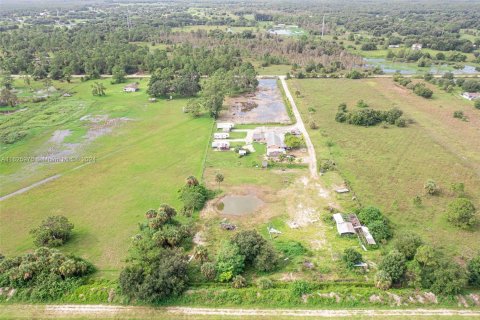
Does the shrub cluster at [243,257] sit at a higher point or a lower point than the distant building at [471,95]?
higher

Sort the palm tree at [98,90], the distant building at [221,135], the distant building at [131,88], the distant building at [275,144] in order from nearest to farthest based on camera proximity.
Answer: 1. the distant building at [275,144]
2. the distant building at [221,135]
3. the palm tree at [98,90]
4. the distant building at [131,88]

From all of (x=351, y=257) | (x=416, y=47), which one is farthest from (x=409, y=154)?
(x=416, y=47)

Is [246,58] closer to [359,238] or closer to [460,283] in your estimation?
[359,238]

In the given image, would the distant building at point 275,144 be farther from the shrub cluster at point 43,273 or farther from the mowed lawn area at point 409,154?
the shrub cluster at point 43,273

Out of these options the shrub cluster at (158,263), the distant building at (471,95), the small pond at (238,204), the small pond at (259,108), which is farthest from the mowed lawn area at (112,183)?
the distant building at (471,95)

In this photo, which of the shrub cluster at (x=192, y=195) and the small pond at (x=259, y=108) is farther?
the small pond at (x=259, y=108)

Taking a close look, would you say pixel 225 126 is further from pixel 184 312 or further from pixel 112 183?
pixel 184 312
